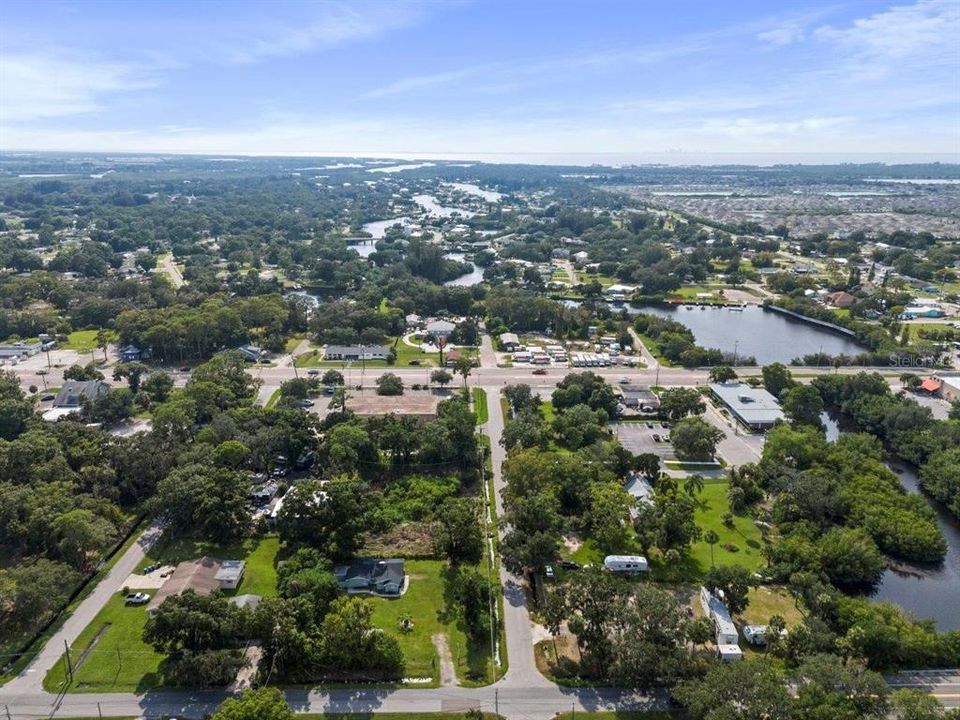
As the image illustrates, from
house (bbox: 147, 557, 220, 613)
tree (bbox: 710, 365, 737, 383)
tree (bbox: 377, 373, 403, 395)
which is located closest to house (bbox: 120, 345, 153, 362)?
tree (bbox: 377, 373, 403, 395)

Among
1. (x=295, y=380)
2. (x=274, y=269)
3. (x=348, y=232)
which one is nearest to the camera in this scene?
(x=295, y=380)

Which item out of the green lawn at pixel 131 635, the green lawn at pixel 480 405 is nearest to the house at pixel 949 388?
the green lawn at pixel 480 405

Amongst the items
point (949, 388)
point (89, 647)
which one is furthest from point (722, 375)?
point (89, 647)

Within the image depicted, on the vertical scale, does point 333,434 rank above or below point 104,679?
above

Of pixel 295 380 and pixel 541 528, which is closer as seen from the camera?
pixel 541 528

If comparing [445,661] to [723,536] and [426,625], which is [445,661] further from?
[723,536]

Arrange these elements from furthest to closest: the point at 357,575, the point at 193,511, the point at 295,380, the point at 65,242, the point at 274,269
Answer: the point at 65,242 < the point at 274,269 < the point at 295,380 < the point at 193,511 < the point at 357,575

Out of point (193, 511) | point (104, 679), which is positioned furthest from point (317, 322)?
point (104, 679)

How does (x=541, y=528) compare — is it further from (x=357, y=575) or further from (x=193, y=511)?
(x=193, y=511)
